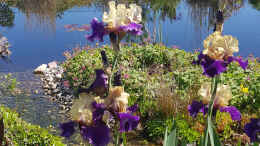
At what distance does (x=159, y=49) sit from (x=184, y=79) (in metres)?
2.11

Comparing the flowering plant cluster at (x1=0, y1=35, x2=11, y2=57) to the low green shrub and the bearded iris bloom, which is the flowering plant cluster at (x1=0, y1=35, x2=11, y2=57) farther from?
the bearded iris bloom

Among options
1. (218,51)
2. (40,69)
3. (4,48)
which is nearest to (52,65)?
(40,69)

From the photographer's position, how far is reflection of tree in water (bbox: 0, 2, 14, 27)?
11818mm

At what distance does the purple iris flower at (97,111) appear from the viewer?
1.18 m

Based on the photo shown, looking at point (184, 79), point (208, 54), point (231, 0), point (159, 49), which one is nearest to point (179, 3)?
point (231, 0)

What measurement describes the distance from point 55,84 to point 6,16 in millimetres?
6806

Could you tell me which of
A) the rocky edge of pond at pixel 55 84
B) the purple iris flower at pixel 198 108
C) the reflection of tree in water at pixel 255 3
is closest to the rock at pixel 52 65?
the rocky edge of pond at pixel 55 84

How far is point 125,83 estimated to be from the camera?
5438 millimetres

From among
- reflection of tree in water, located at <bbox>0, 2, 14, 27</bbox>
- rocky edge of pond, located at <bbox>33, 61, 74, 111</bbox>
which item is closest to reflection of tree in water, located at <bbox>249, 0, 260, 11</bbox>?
rocky edge of pond, located at <bbox>33, 61, 74, 111</bbox>

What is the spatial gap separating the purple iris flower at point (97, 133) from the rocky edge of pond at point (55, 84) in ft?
14.7

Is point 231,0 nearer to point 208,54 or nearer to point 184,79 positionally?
point 184,79

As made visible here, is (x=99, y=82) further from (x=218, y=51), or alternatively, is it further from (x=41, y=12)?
(x=41, y=12)

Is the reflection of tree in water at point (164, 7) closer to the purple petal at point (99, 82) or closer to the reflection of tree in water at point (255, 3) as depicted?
the reflection of tree in water at point (255, 3)

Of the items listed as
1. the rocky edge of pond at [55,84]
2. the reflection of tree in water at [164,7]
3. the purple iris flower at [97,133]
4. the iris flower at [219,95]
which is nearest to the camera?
the purple iris flower at [97,133]
